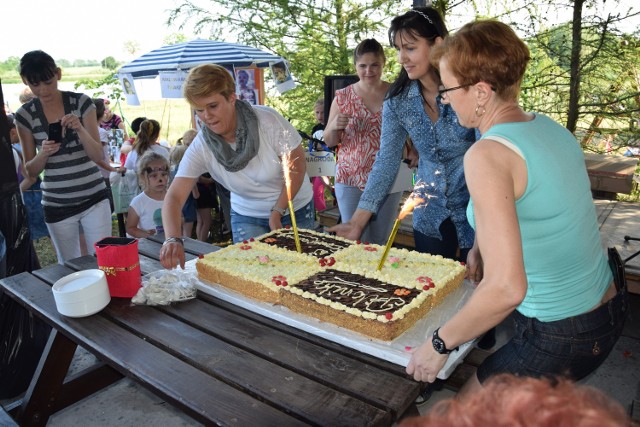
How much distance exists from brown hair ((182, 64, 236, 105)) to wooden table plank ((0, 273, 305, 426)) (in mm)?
1151

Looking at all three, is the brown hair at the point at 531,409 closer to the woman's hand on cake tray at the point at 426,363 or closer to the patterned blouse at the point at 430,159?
the woman's hand on cake tray at the point at 426,363

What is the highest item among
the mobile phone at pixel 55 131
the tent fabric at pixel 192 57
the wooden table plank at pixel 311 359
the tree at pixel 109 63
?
the tree at pixel 109 63

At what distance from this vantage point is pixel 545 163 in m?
1.26

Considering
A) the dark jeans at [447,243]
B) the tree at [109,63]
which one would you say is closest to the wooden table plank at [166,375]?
the dark jeans at [447,243]

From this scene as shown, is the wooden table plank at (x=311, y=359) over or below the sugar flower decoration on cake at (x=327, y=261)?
below

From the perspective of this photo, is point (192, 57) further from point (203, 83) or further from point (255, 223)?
point (203, 83)

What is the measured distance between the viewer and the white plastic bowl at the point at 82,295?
1.89 m

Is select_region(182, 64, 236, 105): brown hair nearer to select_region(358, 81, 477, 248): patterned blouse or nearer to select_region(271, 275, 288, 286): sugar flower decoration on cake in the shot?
select_region(358, 81, 477, 248): patterned blouse

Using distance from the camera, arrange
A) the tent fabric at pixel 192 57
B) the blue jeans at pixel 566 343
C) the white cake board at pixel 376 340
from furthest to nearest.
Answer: the tent fabric at pixel 192 57, the white cake board at pixel 376 340, the blue jeans at pixel 566 343

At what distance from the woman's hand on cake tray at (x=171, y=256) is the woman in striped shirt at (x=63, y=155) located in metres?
1.58

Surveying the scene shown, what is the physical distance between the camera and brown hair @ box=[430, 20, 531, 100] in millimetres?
1358

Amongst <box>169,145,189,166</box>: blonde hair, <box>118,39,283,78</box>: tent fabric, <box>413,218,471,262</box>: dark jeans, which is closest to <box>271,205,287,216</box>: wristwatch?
<box>413,218,471,262</box>: dark jeans

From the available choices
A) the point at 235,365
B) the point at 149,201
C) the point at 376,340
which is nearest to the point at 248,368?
the point at 235,365

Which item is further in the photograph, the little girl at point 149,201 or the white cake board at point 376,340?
the little girl at point 149,201
